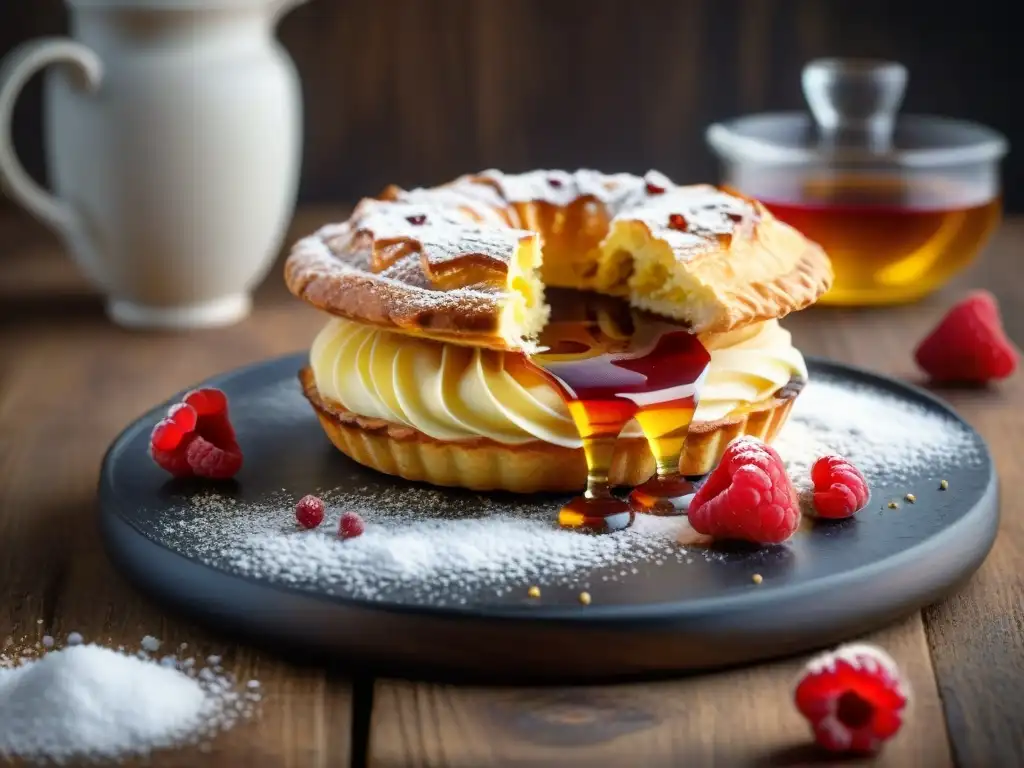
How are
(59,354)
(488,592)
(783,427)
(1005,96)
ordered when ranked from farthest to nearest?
(1005,96) → (59,354) → (783,427) → (488,592)

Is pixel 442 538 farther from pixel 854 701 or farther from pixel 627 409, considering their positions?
pixel 854 701

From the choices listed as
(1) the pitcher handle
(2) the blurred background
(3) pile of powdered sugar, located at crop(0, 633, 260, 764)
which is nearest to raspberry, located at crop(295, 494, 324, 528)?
(3) pile of powdered sugar, located at crop(0, 633, 260, 764)

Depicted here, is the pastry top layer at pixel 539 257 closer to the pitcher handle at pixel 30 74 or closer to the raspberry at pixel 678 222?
the raspberry at pixel 678 222

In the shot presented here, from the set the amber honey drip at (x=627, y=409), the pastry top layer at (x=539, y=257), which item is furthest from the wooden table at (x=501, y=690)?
the pastry top layer at (x=539, y=257)

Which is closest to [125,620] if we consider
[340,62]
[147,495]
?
[147,495]

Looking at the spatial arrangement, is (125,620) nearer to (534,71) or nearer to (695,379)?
(695,379)
